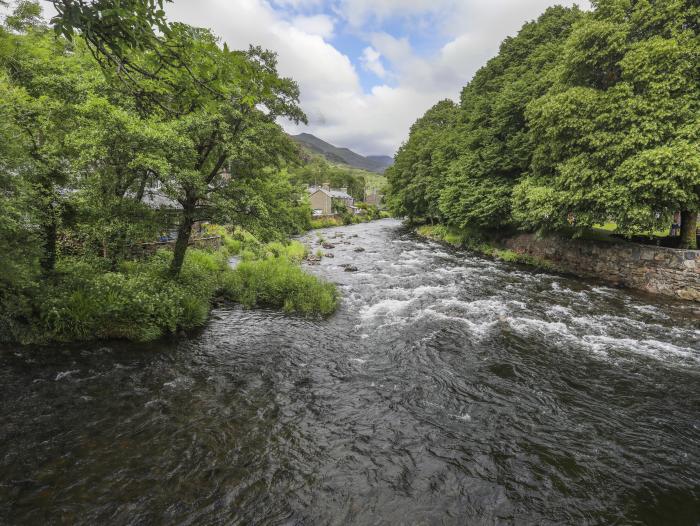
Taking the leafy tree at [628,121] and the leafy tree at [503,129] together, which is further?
the leafy tree at [503,129]

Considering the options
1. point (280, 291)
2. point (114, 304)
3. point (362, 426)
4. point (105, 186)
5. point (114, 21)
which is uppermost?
point (114, 21)

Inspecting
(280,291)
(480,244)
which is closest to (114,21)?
(280,291)

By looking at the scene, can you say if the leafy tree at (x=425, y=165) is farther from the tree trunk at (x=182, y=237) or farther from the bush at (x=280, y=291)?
the tree trunk at (x=182, y=237)

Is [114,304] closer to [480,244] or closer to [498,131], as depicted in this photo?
[480,244]

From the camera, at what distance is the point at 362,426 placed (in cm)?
831

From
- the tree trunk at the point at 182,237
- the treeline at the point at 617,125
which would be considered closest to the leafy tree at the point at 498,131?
the treeline at the point at 617,125

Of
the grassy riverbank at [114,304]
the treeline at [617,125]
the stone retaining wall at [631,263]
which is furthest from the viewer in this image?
the stone retaining wall at [631,263]

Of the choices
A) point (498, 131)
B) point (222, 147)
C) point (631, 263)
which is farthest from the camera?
point (498, 131)

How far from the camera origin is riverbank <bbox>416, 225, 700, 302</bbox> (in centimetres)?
1798

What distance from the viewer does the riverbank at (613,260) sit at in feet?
59.0

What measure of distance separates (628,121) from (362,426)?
21.3 meters

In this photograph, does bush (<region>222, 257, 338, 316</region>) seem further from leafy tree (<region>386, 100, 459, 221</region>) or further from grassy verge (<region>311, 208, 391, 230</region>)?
grassy verge (<region>311, 208, 391, 230</region>)

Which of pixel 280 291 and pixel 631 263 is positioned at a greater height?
pixel 631 263

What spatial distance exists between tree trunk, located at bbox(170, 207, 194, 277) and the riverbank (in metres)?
25.1
